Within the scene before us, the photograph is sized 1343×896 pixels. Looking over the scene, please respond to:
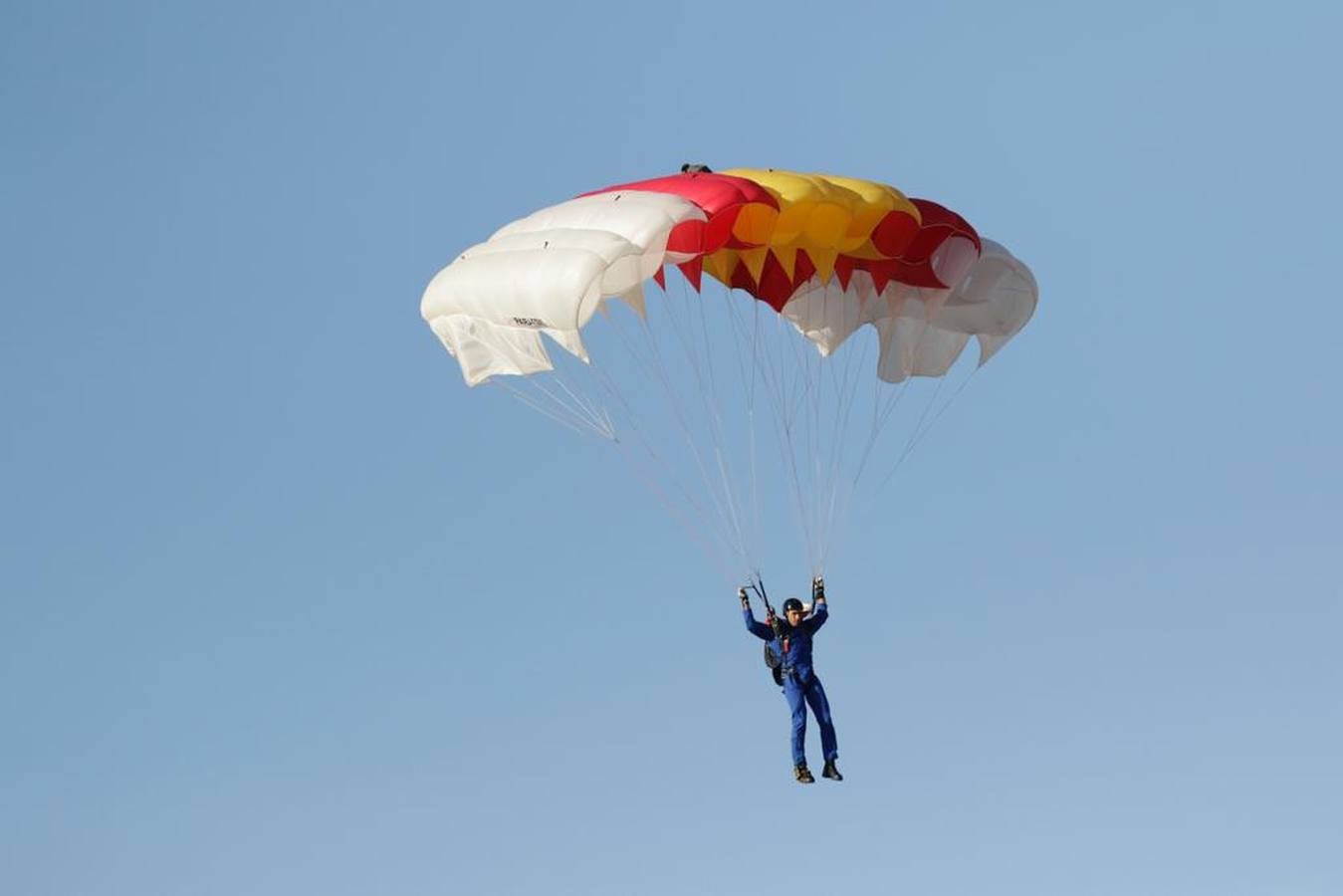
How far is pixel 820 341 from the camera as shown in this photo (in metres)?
32.0

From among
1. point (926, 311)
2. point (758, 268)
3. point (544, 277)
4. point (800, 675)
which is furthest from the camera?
point (926, 311)

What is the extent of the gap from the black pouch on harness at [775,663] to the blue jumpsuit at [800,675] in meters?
0.04

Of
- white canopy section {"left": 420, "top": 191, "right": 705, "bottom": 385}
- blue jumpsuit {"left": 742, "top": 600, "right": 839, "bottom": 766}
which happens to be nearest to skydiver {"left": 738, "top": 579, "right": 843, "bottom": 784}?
blue jumpsuit {"left": 742, "top": 600, "right": 839, "bottom": 766}

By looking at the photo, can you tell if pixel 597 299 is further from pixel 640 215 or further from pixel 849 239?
pixel 849 239

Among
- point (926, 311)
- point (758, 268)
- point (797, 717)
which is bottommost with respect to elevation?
point (797, 717)

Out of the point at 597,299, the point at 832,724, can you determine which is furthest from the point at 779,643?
the point at 597,299

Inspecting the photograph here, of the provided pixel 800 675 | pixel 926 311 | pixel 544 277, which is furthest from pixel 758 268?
pixel 800 675

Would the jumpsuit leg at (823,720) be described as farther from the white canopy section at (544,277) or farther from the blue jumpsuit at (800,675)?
the white canopy section at (544,277)

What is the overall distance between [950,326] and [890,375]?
785mm

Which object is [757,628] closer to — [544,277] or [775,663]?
[775,663]

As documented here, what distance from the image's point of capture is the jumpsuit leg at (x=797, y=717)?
95.9 ft

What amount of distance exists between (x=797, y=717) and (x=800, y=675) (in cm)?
37

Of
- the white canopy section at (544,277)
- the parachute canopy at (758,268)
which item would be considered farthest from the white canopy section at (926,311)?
the white canopy section at (544,277)

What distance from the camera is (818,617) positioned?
29.2m
